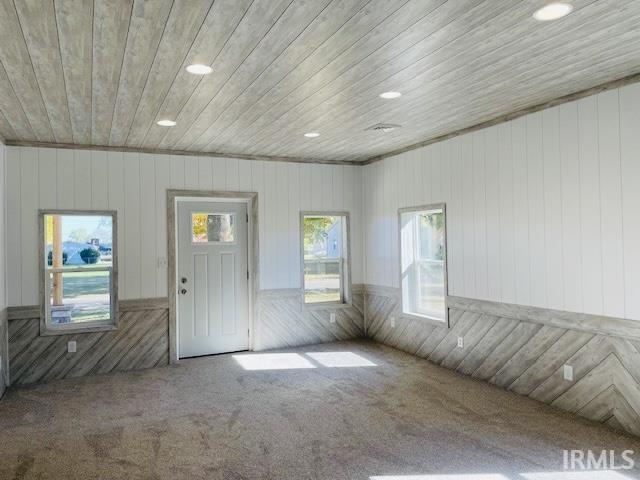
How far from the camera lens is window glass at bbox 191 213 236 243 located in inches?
245

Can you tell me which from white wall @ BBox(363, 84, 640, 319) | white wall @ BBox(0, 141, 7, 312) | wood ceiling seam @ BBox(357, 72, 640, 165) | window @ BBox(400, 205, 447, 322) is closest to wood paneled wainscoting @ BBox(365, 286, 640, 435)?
white wall @ BBox(363, 84, 640, 319)

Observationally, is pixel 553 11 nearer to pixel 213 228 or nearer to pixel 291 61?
pixel 291 61

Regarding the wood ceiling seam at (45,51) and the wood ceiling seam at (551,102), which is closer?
the wood ceiling seam at (45,51)

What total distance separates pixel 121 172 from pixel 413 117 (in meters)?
3.45

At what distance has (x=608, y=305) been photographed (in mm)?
3729

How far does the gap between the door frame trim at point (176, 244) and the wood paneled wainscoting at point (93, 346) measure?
84 millimetres

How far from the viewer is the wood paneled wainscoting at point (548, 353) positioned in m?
3.62

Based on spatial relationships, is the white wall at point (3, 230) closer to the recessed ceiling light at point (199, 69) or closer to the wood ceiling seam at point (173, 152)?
the wood ceiling seam at point (173, 152)

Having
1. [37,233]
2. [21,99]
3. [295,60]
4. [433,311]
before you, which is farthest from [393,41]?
[37,233]

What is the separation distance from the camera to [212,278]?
247 inches

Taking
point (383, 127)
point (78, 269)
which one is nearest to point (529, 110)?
point (383, 127)

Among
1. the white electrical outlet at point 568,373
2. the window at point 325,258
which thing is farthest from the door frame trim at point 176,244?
the white electrical outlet at point 568,373

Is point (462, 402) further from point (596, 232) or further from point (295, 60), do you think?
point (295, 60)

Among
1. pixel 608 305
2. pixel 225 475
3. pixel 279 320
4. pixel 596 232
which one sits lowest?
pixel 225 475
